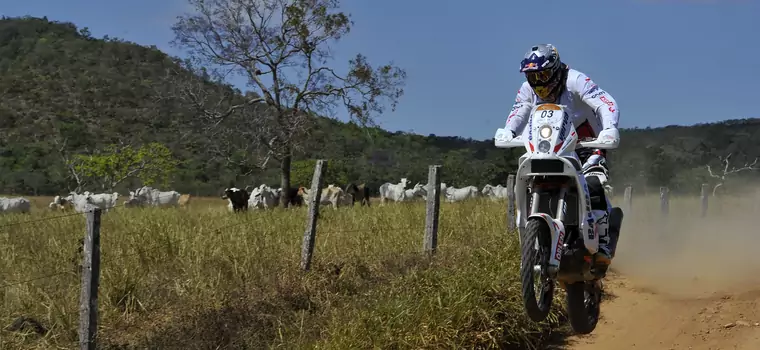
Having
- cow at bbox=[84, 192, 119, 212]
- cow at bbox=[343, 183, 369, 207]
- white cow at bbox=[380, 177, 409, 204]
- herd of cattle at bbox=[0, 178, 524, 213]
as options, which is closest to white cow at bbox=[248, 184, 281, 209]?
herd of cattle at bbox=[0, 178, 524, 213]

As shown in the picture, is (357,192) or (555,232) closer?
(555,232)

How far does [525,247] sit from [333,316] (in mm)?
3311

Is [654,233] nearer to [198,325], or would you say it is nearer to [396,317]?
[396,317]

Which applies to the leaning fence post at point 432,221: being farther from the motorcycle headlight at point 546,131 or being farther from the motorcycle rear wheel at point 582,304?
the motorcycle headlight at point 546,131

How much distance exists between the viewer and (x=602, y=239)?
257 inches

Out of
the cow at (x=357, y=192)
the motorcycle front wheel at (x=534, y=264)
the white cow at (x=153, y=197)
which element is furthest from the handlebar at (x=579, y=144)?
the white cow at (x=153, y=197)

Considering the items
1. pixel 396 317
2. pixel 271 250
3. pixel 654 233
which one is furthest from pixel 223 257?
pixel 654 233

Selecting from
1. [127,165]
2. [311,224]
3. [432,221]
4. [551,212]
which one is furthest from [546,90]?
[127,165]

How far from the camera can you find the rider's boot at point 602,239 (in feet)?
21.2

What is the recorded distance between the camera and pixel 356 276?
9.84m

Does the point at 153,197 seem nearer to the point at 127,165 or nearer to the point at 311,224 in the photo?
the point at 127,165

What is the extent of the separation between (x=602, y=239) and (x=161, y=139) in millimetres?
55450

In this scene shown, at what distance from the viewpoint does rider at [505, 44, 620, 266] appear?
6180 mm

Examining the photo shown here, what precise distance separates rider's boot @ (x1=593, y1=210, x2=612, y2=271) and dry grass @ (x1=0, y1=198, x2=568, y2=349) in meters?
2.35
